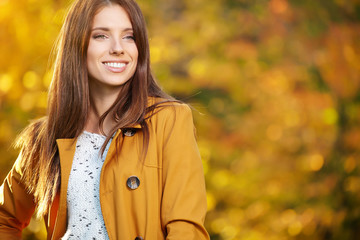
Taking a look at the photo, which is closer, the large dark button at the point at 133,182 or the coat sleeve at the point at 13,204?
the large dark button at the point at 133,182

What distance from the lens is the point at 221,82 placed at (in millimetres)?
7559

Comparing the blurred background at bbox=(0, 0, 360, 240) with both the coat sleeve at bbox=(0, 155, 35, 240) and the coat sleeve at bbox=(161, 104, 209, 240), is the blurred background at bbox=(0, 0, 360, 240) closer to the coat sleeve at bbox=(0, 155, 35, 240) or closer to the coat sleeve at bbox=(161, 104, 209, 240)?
the coat sleeve at bbox=(0, 155, 35, 240)

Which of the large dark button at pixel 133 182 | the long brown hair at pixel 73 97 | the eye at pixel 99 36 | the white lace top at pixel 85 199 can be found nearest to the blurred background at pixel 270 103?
the long brown hair at pixel 73 97

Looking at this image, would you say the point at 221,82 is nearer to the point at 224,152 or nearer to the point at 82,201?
the point at 224,152

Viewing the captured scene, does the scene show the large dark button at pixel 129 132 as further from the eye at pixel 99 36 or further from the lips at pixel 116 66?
the eye at pixel 99 36

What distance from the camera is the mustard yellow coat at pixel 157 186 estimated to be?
2.53 meters

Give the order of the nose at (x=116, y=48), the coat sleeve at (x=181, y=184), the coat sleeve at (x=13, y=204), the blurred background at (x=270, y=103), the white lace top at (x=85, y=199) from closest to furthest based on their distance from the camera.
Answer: the coat sleeve at (x=181, y=184) < the white lace top at (x=85, y=199) < the nose at (x=116, y=48) < the coat sleeve at (x=13, y=204) < the blurred background at (x=270, y=103)

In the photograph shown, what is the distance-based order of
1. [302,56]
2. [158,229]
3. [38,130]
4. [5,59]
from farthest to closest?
[302,56], [5,59], [38,130], [158,229]

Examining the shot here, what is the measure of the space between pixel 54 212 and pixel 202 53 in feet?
15.9

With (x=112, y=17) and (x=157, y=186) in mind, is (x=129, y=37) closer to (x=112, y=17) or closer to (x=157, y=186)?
(x=112, y=17)

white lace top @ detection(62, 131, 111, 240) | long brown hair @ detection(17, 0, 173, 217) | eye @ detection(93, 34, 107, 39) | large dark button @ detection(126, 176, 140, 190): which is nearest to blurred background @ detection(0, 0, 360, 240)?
long brown hair @ detection(17, 0, 173, 217)

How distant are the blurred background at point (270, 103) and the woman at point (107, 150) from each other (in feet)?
12.8

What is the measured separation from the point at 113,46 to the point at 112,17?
145 millimetres

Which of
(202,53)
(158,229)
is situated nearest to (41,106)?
(202,53)
